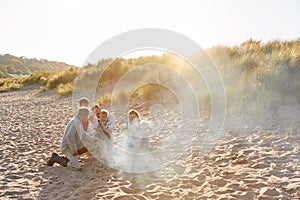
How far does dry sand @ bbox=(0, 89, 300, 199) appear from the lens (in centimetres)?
459

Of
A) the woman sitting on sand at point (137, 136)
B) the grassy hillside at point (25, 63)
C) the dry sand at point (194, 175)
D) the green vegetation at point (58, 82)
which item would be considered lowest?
the dry sand at point (194, 175)

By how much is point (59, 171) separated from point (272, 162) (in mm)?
3776

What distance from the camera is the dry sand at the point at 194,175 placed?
4590mm

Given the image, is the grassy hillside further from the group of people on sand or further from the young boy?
the young boy

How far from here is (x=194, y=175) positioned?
17.6ft

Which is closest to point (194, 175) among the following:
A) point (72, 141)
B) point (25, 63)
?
point (72, 141)

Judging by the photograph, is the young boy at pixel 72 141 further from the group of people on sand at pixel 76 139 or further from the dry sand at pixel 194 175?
the dry sand at pixel 194 175

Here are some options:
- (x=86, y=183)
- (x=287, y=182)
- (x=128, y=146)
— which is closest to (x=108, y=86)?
(x=128, y=146)

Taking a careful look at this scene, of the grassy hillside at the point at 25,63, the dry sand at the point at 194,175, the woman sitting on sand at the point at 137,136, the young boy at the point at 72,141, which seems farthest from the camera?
the grassy hillside at the point at 25,63

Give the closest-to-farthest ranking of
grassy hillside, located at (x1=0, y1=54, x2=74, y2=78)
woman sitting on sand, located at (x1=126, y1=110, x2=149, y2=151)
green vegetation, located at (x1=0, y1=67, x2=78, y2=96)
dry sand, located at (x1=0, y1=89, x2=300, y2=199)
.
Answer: dry sand, located at (x1=0, y1=89, x2=300, y2=199)
woman sitting on sand, located at (x1=126, y1=110, x2=149, y2=151)
green vegetation, located at (x1=0, y1=67, x2=78, y2=96)
grassy hillside, located at (x1=0, y1=54, x2=74, y2=78)

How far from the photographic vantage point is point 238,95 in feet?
30.8

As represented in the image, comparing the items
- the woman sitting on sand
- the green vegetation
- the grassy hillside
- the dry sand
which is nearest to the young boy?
the dry sand

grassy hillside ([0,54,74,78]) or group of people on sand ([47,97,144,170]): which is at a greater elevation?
grassy hillside ([0,54,74,78])

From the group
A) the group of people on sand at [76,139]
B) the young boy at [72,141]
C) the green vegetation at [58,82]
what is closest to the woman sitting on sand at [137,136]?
the group of people on sand at [76,139]
